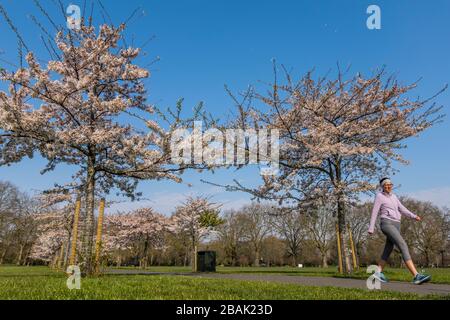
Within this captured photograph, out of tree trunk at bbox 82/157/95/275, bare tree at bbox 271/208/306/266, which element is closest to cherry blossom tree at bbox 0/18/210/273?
tree trunk at bbox 82/157/95/275

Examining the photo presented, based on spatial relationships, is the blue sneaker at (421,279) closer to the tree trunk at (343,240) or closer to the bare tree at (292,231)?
the tree trunk at (343,240)

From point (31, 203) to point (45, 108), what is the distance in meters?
47.1

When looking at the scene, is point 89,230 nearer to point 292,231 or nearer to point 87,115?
point 87,115

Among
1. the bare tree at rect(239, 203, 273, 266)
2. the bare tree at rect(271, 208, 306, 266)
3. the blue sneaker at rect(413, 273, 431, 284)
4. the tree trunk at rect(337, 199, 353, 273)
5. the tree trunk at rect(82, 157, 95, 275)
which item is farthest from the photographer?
the bare tree at rect(239, 203, 273, 266)

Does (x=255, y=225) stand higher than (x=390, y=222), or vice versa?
(x=255, y=225)

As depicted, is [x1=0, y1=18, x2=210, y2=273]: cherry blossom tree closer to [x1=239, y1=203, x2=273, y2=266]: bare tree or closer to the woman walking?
the woman walking

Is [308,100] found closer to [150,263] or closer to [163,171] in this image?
[163,171]

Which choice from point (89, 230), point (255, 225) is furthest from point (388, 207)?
point (255, 225)

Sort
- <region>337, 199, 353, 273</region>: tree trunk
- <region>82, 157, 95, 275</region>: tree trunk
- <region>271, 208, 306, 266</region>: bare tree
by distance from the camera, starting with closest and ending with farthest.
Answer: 1. <region>82, 157, 95, 275</region>: tree trunk
2. <region>337, 199, 353, 273</region>: tree trunk
3. <region>271, 208, 306, 266</region>: bare tree

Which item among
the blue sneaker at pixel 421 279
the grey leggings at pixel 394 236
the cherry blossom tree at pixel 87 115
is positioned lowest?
the blue sneaker at pixel 421 279

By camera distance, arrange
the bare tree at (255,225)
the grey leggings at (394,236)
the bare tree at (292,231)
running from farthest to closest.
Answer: the bare tree at (255,225) < the bare tree at (292,231) < the grey leggings at (394,236)

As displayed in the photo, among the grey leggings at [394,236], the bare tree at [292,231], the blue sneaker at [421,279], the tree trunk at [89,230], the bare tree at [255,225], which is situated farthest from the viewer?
the bare tree at [255,225]

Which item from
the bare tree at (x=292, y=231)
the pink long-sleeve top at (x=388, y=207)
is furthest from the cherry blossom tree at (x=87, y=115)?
the bare tree at (x=292, y=231)
